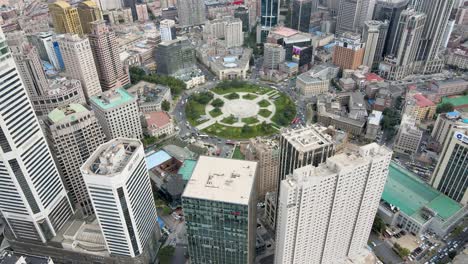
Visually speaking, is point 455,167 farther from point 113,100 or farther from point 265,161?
point 113,100

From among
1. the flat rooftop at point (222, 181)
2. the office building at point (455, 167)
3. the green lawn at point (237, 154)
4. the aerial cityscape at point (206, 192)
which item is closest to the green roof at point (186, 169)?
the aerial cityscape at point (206, 192)

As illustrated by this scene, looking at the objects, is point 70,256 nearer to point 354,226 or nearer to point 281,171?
point 281,171

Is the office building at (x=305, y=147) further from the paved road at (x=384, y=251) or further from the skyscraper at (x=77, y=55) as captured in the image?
the skyscraper at (x=77, y=55)

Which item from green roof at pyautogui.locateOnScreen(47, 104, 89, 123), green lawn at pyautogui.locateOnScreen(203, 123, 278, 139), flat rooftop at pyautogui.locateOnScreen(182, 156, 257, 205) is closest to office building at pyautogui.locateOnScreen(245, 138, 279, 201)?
flat rooftop at pyautogui.locateOnScreen(182, 156, 257, 205)

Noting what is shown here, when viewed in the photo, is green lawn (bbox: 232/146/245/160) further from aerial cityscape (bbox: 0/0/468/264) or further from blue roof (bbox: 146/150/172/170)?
blue roof (bbox: 146/150/172/170)

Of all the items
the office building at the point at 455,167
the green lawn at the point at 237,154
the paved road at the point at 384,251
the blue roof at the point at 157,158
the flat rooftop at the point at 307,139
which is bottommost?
the paved road at the point at 384,251

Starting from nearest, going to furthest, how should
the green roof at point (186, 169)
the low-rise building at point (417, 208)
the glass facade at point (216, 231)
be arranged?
the glass facade at point (216, 231) < the low-rise building at point (417, 208) < the green roof at point (186, 169)
